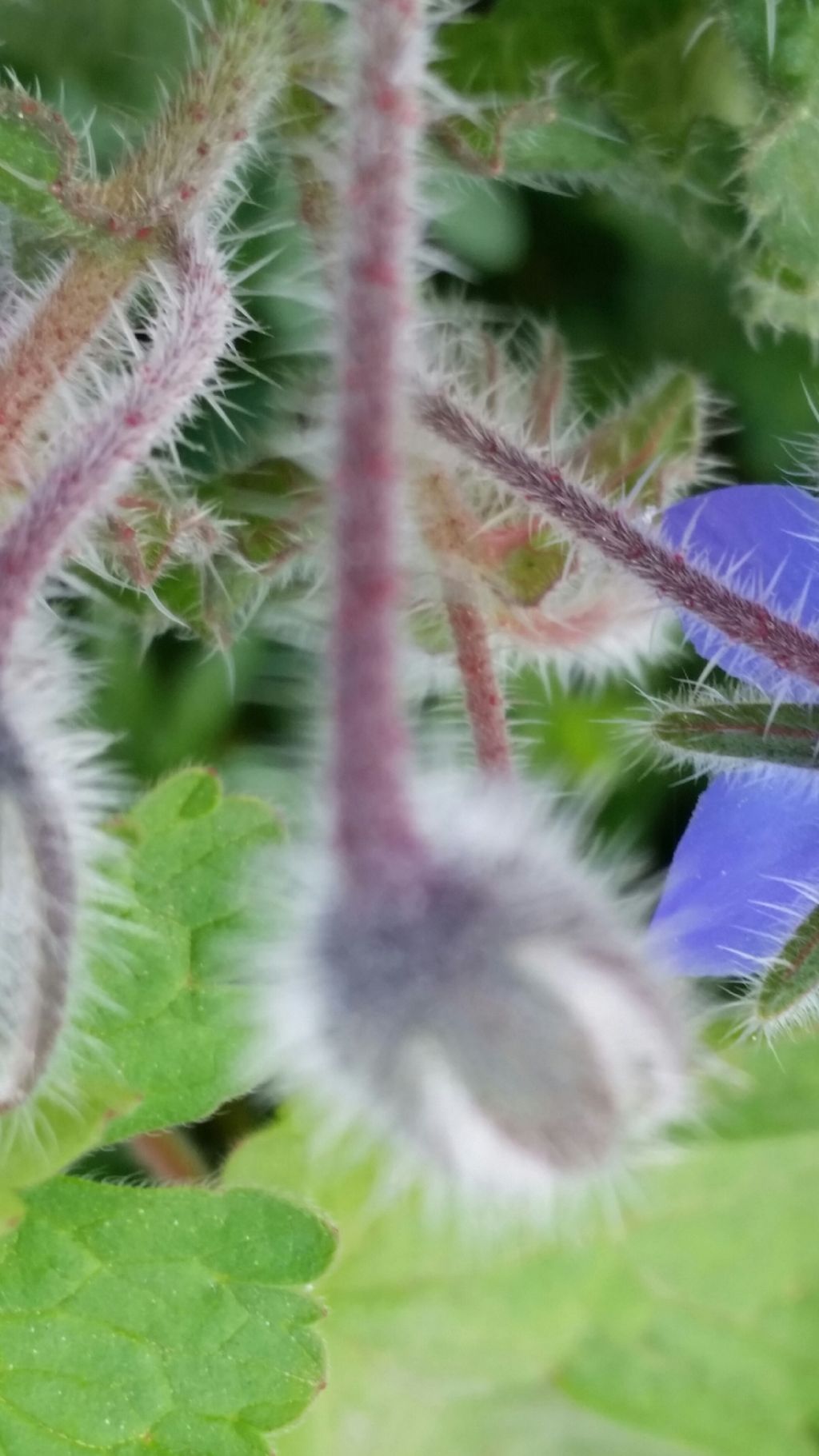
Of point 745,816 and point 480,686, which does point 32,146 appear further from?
point 745,816

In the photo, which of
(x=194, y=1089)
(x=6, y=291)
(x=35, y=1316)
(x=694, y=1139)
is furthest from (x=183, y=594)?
(x=694, y=1139)

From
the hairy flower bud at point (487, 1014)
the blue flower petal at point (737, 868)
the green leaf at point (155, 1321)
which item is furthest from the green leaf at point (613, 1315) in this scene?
the hairy flower bud at point (487, 1014)

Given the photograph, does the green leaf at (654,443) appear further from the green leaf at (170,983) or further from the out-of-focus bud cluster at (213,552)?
the green leaf at (170,983)

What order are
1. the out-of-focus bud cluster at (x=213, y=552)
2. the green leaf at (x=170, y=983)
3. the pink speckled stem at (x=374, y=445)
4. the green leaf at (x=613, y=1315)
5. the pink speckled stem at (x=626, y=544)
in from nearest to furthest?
the pink speckled stem at (x=374, y=445) < the pink speckled stem at (x=626, y=544) < the out-of-focus bud cluster at (x=213, y=552) < the green leaf at (x=170, y=983) < the green leaf at (x=613, y=1315)

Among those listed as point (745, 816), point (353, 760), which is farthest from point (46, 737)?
point (745, 816)

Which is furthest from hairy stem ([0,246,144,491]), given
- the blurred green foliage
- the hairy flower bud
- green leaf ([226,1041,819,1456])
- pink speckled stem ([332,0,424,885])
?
green leaf ([226,1041,819,1456])

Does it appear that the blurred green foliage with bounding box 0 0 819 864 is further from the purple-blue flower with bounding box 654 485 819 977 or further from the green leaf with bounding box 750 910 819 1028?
the green leaf with bounding box 750 910 819 1028

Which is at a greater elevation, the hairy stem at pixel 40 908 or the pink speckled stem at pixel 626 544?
the pink speckled stem at pixel 626 544
